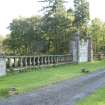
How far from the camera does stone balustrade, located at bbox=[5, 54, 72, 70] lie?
84.4 feet

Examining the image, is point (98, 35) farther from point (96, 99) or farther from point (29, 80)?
point (96, 99)

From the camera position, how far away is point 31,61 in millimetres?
29766

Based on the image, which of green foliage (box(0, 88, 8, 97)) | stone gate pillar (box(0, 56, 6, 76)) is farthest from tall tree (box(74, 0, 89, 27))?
green foliage (box(0, 88, 8, 97))

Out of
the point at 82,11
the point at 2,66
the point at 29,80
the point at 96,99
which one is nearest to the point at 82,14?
the point at 82,11

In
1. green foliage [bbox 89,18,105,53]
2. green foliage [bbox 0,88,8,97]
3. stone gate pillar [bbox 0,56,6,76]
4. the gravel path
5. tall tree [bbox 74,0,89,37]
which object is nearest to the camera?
the gravel path

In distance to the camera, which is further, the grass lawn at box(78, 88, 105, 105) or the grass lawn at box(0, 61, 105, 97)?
the grass lawn at box(0, 61, 105, 97)

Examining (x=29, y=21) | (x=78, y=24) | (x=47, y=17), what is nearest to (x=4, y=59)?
(x=47, y=17)

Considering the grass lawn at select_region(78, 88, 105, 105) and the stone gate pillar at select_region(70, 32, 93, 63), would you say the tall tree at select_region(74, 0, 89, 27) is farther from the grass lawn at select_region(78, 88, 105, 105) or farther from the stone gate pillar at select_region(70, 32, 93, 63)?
the grass lawn at select_region(78, 88, 105, 105)

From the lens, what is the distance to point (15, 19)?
5647cm

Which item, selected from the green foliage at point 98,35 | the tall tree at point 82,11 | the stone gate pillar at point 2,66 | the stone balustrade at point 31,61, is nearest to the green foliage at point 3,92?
the stone gate pillar at point 2,66

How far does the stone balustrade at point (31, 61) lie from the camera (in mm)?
25731

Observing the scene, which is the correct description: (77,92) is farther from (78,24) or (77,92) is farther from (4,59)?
(78,24)

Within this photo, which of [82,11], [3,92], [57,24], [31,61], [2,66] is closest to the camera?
[3,92]

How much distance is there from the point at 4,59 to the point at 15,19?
33252 millimetres
